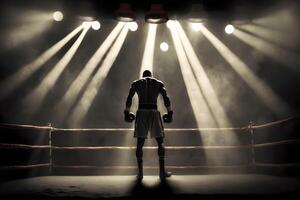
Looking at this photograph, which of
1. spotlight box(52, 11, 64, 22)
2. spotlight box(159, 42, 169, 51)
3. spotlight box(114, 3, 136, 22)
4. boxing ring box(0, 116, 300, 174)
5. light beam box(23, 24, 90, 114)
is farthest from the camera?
spotlight box(159, 42, 169, 51)

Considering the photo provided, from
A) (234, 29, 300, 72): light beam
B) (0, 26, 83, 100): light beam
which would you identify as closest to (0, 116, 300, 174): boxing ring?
(0, 26, 83, 100): light beam

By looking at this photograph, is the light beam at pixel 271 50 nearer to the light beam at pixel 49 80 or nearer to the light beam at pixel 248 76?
the light beam at pixel 248 76

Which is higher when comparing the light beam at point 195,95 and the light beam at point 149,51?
the light beam at point 149,51

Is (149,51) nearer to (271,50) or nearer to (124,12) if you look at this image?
(124,12)

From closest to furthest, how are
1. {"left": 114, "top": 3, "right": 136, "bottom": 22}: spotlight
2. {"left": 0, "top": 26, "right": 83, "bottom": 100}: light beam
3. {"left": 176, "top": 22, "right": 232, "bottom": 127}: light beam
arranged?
1. {"left": 114, "top": 3, "right": 136, "bottom": 22}: spotlight
2. {"left": 0, "top": 26, "right": 83, "bottom": 100}: light beam
3. {"left": 176, "top": 22, "right": 232, "bottom": 127}: light beam

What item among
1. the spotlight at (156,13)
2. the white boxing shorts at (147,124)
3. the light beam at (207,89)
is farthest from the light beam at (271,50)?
the white boxing shorts at (147,124)

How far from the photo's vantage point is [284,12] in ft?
26.2

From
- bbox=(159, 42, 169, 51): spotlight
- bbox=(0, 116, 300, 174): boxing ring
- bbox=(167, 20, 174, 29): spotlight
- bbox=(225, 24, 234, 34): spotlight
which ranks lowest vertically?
bbox=(0, 116, 300, 174): boxing ring

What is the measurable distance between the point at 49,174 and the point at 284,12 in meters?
6.55

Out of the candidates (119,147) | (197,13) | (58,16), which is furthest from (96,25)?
(119,147)

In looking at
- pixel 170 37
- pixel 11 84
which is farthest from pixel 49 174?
pixel 170 37

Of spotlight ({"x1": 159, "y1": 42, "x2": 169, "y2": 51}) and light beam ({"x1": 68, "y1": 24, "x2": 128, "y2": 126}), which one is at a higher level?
spotlight ({"x1": 159, "y1": 42, "x2": 169, "y2": 51})

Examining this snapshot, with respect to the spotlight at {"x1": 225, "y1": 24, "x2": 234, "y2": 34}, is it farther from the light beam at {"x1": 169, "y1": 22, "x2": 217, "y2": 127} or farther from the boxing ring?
the boxing ring

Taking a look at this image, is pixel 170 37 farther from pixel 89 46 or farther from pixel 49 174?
pixel 49 174
